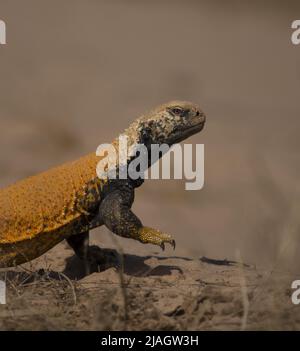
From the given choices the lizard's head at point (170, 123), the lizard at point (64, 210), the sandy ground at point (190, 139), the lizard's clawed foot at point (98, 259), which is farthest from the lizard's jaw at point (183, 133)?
the lizard's clawed foot at point (98, 259)

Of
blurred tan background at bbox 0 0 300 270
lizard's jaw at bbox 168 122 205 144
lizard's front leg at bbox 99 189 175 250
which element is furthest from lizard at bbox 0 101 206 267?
blurred tan background at bbox 0 0 300 270

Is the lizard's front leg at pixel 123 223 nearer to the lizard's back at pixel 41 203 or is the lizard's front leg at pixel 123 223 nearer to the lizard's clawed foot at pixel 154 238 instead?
the lizard's clawed foot at pixel 154 238

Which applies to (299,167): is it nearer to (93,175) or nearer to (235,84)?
(235,84)

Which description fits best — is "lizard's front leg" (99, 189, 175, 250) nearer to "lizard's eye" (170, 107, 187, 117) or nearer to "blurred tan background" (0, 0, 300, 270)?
"blurred tan background" (0, 0, 300, 270)

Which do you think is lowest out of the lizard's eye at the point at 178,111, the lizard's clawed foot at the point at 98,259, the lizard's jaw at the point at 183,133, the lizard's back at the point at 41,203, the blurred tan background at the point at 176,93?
the lizard's clawed foot at the point at 98,259

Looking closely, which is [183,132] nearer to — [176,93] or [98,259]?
[98,259]
